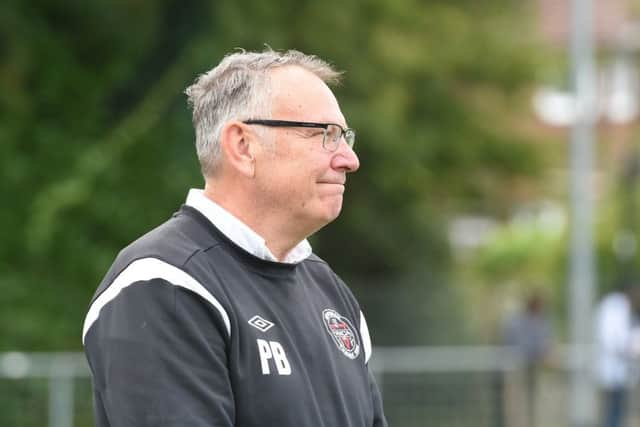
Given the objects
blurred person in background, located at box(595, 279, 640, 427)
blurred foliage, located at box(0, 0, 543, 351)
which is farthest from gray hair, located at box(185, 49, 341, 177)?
blurred person in background, located at box(595, 279, 640, 427)

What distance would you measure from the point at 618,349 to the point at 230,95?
39.4 feet

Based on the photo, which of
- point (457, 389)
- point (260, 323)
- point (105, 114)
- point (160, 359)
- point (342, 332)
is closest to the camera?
point (160, 359)

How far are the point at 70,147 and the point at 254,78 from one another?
1131 centimetres

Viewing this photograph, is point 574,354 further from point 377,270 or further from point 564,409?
point 377,270

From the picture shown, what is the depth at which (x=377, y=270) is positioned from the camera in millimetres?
20688

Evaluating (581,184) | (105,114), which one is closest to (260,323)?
(105,114)

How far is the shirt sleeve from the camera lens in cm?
289

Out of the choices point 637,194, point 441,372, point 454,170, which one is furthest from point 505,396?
point 637,194

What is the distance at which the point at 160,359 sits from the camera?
2910mm

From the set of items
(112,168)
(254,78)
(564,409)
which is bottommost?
(564,409)

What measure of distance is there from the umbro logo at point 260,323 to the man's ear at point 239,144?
0.34 m

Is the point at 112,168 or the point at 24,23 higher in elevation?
the point at 24,23

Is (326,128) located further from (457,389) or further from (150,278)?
(457,389)

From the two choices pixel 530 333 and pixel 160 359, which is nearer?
pixel 160 359
